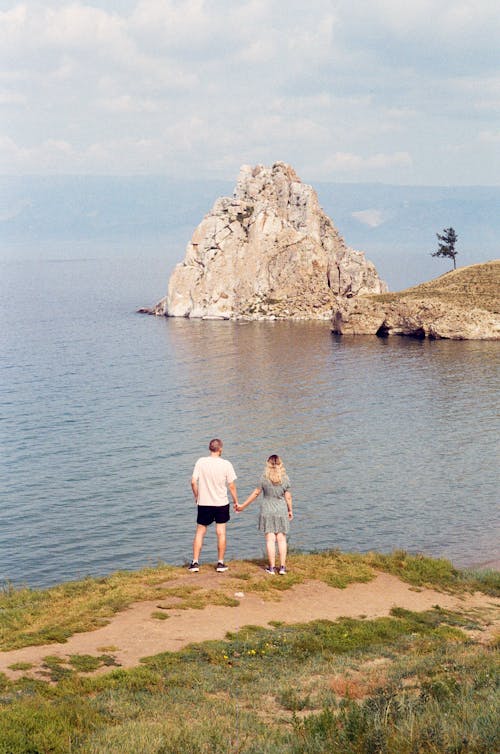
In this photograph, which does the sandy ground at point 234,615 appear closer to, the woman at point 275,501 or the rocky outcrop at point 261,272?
the woman at point 275,501

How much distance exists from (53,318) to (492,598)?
12445 cm

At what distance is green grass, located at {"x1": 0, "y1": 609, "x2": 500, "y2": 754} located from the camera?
10.1m

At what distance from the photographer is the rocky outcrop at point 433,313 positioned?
106 meters

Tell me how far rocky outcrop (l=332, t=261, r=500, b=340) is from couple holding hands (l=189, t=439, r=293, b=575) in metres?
89.3

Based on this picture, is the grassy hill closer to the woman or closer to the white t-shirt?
the woman

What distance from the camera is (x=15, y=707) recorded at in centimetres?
1136

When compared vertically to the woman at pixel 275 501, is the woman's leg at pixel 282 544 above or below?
below

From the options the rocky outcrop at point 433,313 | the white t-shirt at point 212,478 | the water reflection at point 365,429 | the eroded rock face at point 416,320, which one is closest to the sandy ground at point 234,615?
the white t-shirt at point 212,478

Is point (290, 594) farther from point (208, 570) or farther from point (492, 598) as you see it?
point (492, 598)

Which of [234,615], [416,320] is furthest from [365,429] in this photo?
[416,320]

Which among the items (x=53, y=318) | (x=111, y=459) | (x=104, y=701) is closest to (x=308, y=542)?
(x=111, y=459)

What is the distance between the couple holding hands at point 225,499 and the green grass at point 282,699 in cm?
317

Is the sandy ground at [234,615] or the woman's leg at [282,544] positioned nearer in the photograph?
the sandy ground at [234,615]

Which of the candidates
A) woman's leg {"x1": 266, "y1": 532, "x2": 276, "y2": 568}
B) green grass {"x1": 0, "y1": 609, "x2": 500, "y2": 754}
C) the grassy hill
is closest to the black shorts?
woman's leg {"x1": 266, "y1": 532, "x2": 276, "y2": 568}
